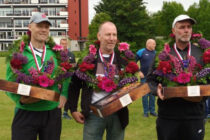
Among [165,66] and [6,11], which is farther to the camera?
[6,11]

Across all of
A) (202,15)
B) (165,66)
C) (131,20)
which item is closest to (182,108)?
(165,66)

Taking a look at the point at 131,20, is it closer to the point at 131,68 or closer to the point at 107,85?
the point at 131,68

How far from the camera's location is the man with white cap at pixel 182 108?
3.91 meters

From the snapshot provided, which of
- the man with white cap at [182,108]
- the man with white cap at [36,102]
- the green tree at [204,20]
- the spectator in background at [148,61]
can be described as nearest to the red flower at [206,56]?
the man with white cap at [182,108]

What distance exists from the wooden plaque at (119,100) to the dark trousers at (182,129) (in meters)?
0.77

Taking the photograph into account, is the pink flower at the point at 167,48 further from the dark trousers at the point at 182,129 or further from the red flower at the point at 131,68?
the dark trousers at the point at 182,129

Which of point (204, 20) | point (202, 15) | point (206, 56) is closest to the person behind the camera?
point (206, 56)

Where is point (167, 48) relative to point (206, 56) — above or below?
above

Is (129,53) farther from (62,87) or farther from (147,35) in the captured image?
(147,35)

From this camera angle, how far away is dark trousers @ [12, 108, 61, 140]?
3754 millimetres

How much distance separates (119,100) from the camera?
3.41 m

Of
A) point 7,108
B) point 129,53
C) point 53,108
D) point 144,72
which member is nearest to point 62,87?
point 53,108

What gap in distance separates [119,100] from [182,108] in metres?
1.07

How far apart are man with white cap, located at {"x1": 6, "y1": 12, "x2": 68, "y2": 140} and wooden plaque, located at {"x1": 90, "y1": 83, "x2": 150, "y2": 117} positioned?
0.68m
